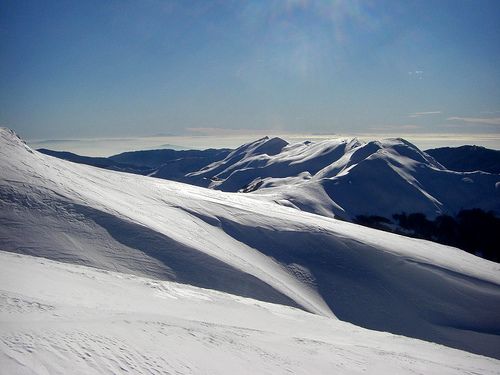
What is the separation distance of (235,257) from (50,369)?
44.0 feet

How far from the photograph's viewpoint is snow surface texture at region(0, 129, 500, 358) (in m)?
15.5

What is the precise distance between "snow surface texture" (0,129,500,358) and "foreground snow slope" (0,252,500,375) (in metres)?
2.15

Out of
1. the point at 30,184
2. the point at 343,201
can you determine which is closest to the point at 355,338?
the point at 30,184

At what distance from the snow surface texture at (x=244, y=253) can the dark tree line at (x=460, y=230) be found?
3344 cm

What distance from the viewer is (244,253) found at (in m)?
20.0

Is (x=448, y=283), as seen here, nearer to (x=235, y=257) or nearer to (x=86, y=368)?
(x=235, y=257)

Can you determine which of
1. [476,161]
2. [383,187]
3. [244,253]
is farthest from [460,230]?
[476,161]

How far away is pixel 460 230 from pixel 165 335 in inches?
2606

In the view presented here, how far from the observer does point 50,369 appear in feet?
17.8

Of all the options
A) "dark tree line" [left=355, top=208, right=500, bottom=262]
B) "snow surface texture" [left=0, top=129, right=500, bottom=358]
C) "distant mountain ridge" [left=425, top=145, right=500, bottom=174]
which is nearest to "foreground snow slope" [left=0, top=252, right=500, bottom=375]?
"snow surface texture" [left=0, top=129, right=500, bottom=358]

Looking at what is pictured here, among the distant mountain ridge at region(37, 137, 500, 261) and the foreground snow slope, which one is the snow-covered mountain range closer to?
the distant mountain ridge at region(37, 137, 500, 261)

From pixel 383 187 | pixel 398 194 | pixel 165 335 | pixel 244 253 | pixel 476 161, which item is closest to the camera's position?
pixel 165 335

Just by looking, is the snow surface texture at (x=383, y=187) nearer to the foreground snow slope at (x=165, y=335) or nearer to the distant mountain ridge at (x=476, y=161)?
the foreground snow slope at (x=165, y=335)

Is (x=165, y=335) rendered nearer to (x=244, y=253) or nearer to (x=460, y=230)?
(x=244, y=253)
